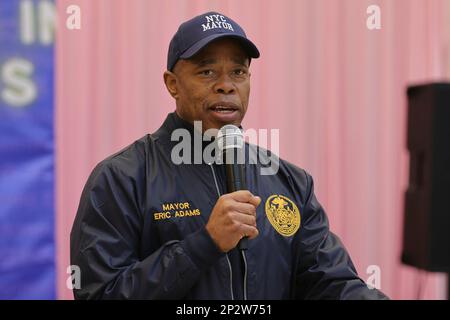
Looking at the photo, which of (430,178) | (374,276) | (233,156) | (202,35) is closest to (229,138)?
(233,156)

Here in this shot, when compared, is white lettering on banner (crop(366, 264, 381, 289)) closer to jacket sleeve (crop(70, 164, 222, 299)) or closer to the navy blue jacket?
the navy blue jacket

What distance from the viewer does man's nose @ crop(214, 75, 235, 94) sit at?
4.21 feet

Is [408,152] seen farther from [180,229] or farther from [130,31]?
[130,31]

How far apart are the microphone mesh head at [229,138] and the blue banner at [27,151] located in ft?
2.68

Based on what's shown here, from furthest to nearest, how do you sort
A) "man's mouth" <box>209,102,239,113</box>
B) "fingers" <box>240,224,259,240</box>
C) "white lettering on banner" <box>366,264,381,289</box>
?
1. "white lettering on banner" <box>366,264,381,289</box>
2. "man's mouth" <box>209,102,239,113</box>
3. "fingers" <box>240,224,259,240</box>

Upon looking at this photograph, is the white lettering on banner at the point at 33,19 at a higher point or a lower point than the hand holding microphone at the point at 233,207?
higher

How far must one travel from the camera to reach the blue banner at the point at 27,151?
1791 mm

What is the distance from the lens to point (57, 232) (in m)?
1.86

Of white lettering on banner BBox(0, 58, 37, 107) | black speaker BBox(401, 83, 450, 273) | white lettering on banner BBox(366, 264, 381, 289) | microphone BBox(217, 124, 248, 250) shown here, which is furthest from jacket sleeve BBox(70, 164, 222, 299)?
white lettering on banner BBox(366, 264, 381, 289)

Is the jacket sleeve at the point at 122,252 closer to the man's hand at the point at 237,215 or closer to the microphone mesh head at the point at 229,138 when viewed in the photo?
the man's hand at the point at 237,215

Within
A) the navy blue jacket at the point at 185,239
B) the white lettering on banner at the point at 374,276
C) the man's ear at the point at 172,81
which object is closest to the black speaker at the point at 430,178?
the navy blue jacket at the point at 185,239

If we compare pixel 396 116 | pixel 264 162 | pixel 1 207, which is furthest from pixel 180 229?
pixel 396 116

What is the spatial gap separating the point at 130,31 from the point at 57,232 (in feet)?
2.19

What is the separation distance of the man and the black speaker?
514mm
